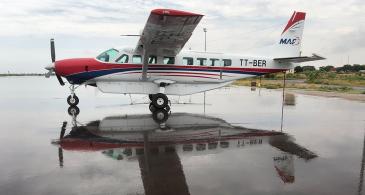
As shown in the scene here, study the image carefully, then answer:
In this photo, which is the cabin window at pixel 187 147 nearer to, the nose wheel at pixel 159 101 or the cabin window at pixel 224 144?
the cabin window at pixel 224 144

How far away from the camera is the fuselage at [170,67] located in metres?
14.2

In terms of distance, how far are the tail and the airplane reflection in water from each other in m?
7.66

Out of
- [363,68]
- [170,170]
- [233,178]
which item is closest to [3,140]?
[170,170]

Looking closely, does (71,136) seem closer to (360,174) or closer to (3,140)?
(3,140)

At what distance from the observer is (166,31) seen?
39.6 feet

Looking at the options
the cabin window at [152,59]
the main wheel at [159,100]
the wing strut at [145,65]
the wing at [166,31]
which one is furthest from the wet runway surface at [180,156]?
the cabin window at [152,59]

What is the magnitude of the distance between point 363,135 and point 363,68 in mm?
163207

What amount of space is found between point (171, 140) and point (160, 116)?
456 centimetres

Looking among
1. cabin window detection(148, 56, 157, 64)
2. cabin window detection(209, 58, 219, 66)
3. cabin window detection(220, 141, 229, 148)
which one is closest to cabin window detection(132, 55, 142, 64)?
cabin window detection(148, 56, 157, 64)

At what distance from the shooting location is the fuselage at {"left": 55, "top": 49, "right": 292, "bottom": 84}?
46.5ft

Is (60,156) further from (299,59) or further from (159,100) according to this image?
(299,59)

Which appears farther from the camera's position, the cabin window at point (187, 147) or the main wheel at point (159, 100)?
the main wheel at point (159, 100)

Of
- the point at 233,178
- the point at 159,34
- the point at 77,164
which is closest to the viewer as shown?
the point at 233,178

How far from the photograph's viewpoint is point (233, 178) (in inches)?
212
